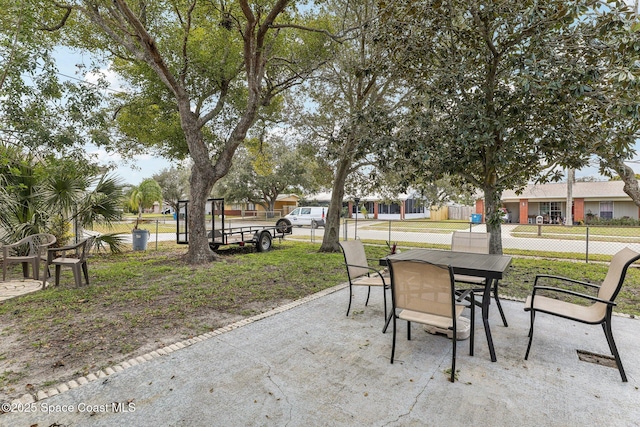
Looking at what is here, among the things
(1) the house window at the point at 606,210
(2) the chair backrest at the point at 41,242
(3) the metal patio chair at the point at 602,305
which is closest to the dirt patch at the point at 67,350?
(2) the chair backrest at the point at 41,242

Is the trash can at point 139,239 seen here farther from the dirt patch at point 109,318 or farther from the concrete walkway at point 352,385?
the concrete walkway at point 352,385

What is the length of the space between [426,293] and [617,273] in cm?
172

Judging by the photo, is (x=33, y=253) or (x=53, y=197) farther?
(x=53, y=197)

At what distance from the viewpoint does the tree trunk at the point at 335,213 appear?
1021 cm

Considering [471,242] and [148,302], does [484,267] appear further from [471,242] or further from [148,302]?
[148,302]

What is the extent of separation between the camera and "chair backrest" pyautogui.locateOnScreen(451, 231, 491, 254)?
16.0 feet

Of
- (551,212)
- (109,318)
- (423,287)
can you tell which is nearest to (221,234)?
(109,318)

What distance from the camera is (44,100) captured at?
623cm

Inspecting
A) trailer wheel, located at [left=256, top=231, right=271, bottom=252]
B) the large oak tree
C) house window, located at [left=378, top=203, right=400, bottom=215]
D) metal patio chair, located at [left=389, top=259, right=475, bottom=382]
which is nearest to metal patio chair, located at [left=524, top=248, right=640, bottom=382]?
metal patio chair, located at [left=389, top=259, right=475, bottom=382]

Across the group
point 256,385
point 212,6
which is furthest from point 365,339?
point 212,6

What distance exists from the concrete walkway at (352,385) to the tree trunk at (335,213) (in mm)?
6731

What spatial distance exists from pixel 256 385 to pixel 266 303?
7.36ft

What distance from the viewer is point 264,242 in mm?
10703

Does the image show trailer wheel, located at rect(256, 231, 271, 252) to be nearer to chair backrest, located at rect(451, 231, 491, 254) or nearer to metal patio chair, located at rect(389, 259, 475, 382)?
chair backrest, located at rect(451, 231, 491, 254)
